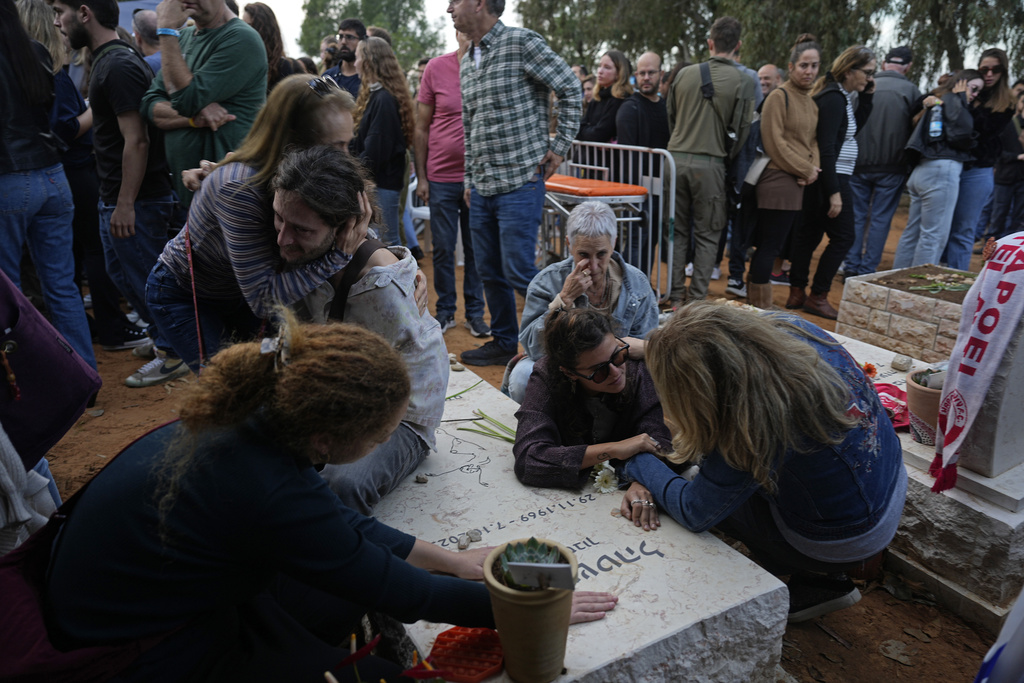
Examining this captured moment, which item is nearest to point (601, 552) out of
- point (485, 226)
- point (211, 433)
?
point (211, 433)

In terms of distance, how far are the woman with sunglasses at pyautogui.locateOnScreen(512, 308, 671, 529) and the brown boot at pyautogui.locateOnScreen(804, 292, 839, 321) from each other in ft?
12.5

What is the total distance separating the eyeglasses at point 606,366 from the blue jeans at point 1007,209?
7.10 metres

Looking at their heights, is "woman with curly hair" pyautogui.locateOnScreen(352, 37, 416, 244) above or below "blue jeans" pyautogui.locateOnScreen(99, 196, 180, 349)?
above

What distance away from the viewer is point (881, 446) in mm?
2072

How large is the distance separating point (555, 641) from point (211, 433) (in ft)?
2.99

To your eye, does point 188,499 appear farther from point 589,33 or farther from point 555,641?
point 589,33

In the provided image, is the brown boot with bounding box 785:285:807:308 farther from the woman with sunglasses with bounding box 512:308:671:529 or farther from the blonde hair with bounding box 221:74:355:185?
the blonde hair with bounding box 221:74:355:185

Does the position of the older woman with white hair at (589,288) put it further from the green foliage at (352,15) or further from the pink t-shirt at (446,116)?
the green foliage at (352,15)

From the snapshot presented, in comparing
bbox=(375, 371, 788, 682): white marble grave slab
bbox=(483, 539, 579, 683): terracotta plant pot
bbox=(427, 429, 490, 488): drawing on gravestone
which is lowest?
bbox=(427, 429, 490, 488): drawing on gravestone

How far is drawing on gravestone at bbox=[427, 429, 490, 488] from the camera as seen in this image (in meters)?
2.73

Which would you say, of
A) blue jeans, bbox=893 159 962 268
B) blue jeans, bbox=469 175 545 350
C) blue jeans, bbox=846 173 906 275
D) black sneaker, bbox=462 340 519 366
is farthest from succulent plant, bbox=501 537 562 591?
blue jeans, bbox=846 173 906 275

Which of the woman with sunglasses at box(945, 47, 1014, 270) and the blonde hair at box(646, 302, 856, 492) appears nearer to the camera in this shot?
the blonde hair at box(646, 302, 856, 492)

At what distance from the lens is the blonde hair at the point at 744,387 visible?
1.83 metres

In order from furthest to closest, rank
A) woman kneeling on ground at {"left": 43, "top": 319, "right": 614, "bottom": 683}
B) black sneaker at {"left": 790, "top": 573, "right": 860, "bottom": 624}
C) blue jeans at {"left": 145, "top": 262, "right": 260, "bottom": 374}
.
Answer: blue jeans at {"left": 145, "top": 262, "right": 260, "bottom": 374}
black sneaker at {"left": 790, "top": 573, "right": 860, "bottom": 624}
woman kneeling on ground at {"left": 43, "top": 319, "right": 614, "bottom": 683}
